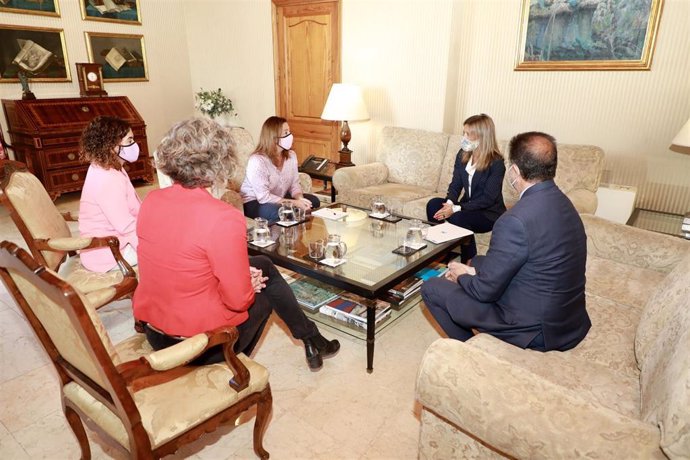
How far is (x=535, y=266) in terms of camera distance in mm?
1679

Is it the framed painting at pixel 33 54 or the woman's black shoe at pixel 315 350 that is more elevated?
Result: the framed painting at pixel 33 54

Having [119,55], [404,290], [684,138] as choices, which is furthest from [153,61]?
[684,138]

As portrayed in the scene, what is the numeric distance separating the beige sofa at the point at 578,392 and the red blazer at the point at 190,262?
0.70m

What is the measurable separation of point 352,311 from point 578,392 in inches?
46.4

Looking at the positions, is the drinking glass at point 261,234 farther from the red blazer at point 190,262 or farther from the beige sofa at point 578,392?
the beige sofa at point 578,392

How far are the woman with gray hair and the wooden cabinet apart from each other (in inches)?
164

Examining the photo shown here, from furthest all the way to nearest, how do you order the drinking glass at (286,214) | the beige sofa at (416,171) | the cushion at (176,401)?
the beige sofa at (416,171) < the drinking glass at (286,214) < the cushion at (176,401)

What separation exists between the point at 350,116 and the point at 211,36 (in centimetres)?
300

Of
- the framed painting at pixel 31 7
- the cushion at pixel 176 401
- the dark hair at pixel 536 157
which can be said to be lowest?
the cushion at pixel 176 401

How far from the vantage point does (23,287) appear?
1.29 metres

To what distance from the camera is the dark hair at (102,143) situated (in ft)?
7.59

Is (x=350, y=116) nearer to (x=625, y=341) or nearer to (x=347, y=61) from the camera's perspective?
(x=347, y=61)

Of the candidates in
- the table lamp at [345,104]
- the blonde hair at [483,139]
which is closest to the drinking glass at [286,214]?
the blonde hair at [483,139]

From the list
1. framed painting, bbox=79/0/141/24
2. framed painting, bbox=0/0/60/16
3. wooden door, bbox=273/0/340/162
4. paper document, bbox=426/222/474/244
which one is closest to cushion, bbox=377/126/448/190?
wooden door, bbox=273/0/340/162
